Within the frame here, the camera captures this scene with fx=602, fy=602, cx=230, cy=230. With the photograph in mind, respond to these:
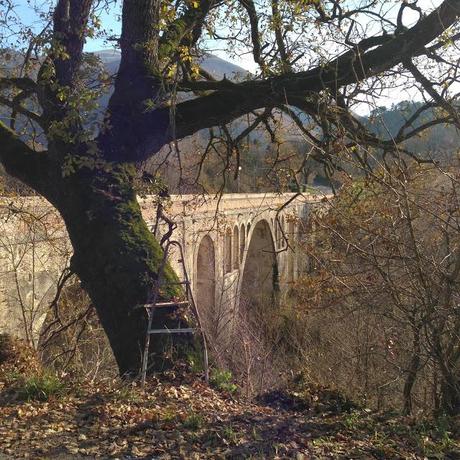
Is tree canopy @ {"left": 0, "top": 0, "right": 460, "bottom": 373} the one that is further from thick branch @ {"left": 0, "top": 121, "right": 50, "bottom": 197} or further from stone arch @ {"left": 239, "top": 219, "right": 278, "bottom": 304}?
stone arch @ {"left": 239, "top": 219, "right": 278, "bottom": 304}

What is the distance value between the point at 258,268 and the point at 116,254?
2575cm

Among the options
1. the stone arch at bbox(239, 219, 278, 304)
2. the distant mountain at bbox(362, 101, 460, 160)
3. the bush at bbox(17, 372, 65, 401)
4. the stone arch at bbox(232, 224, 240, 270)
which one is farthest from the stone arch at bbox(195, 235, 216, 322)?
the bush at bbox(17, 372, 65, 401)

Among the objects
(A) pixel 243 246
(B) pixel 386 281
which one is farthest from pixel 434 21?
(A) pixel 243 246

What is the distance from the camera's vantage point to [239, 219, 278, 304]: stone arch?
25.5m

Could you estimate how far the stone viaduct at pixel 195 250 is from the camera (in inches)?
354

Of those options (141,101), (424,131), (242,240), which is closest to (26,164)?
(141,101)

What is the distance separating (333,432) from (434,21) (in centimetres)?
334

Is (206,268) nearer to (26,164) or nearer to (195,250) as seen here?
(195,250)

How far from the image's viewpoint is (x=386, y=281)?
16.9ft

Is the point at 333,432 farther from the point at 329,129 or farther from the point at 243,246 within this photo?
the point at 243,246

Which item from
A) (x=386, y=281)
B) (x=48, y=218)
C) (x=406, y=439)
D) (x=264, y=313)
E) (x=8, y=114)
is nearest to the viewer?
(x=406, y=439)

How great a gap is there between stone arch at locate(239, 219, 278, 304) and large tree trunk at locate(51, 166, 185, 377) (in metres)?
18.3

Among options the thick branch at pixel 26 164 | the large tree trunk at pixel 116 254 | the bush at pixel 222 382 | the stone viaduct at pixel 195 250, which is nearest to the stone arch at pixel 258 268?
the stone viaduct at pixel 195 250

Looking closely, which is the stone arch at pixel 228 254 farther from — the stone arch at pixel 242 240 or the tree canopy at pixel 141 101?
the tree canopy at pixel 141 101
